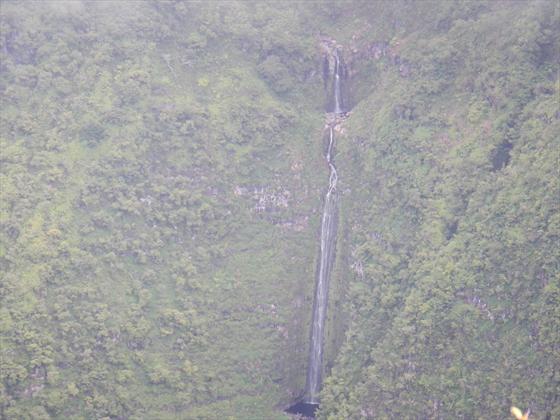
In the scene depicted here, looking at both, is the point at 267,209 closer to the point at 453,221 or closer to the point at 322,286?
the point at 322,286

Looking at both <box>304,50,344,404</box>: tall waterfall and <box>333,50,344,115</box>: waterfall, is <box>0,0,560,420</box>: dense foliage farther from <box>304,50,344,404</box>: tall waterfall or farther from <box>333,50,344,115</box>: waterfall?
<box>333,50,344,115</box>: waterfall

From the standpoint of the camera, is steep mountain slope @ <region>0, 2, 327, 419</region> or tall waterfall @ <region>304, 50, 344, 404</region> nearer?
steep mountain slope @ <region>0, 2, 327, 419</region>

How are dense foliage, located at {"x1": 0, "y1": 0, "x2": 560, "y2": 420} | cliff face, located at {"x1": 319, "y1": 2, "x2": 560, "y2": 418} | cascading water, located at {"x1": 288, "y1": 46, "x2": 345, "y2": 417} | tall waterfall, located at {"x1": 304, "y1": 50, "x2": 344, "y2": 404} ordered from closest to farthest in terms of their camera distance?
1. cliff face, located at {"x1": 319, "y1": 2, "x2": 560, "y2": 418}
2. dense foliage, located at {"x1": 0, "y1": 0, "x2": 560, "y2": 420}
3. cascading water, located at {"x1": 288, "y1": 46, "x2": 345, "y2": 417}
4. tall waterfall, located at {"x1": 304, "y1": 50, "x2": 344, "y2": 404}

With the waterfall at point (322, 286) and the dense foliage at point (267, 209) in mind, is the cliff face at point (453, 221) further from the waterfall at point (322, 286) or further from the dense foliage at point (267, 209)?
the waterfall at point (322, 286)

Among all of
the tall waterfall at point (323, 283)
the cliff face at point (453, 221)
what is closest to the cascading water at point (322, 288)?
the tall waterfall at point (323, 283)

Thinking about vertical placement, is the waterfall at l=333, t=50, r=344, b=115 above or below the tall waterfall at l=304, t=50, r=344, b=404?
above

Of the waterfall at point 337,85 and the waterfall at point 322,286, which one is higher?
the waterfall at point 337,85

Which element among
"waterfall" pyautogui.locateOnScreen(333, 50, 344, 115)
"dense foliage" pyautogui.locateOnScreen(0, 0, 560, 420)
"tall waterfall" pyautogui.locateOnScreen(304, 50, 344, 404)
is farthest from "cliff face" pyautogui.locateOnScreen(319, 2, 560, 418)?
"waterfall" pyautogui.locateOnScreen(333, 50, 344, 115)

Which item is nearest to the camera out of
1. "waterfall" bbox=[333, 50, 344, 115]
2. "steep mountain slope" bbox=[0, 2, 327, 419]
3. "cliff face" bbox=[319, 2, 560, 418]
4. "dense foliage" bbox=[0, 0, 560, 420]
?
"cliff face" bbox=[319, 2, 560, 418]
